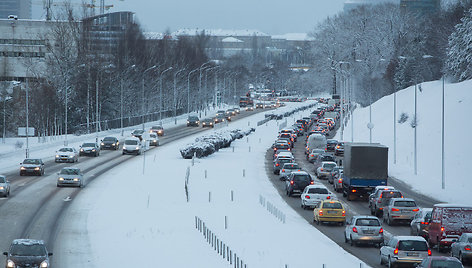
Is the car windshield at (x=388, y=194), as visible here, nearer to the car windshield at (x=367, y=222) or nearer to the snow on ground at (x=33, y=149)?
the car windshield at (x=367, y=222)

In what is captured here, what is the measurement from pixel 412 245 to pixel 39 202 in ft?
73.5

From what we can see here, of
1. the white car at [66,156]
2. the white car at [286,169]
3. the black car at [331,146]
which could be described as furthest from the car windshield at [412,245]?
the black car at [331,146]

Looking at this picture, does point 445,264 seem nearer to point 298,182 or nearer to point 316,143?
point 298,182

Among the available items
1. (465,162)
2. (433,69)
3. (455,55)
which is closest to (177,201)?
(465,162)

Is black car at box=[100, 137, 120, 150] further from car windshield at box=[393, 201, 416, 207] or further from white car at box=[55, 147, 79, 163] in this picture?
car windshield at box=[393, 201, 416, 207]

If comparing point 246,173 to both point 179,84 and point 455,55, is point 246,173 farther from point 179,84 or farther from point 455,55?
point 179,84

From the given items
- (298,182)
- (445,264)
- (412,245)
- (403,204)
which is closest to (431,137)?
(298,182)

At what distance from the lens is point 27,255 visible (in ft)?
81.9

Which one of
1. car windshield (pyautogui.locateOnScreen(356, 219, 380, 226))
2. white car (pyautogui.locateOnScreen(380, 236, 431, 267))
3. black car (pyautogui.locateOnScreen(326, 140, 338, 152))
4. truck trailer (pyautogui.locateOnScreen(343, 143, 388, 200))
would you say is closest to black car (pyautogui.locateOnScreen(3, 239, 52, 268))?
white car (pyautogui.locateOnScreen(380, 236, 431, 267))

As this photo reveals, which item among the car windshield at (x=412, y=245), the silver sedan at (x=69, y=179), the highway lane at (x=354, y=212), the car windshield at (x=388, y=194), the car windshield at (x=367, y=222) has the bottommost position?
the highway lane at (x=354, y=212)

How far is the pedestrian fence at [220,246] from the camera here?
90.4 feet

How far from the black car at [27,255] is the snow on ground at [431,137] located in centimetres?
3034

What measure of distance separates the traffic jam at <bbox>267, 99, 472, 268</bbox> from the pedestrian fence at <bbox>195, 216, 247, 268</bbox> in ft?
15.1

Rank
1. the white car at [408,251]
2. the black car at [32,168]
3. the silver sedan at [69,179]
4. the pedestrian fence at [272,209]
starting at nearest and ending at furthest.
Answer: the white car at [408,251] → the pedestrian fence at [272,209] → the silver sedan at [69,179] → the black car at [32,168]
